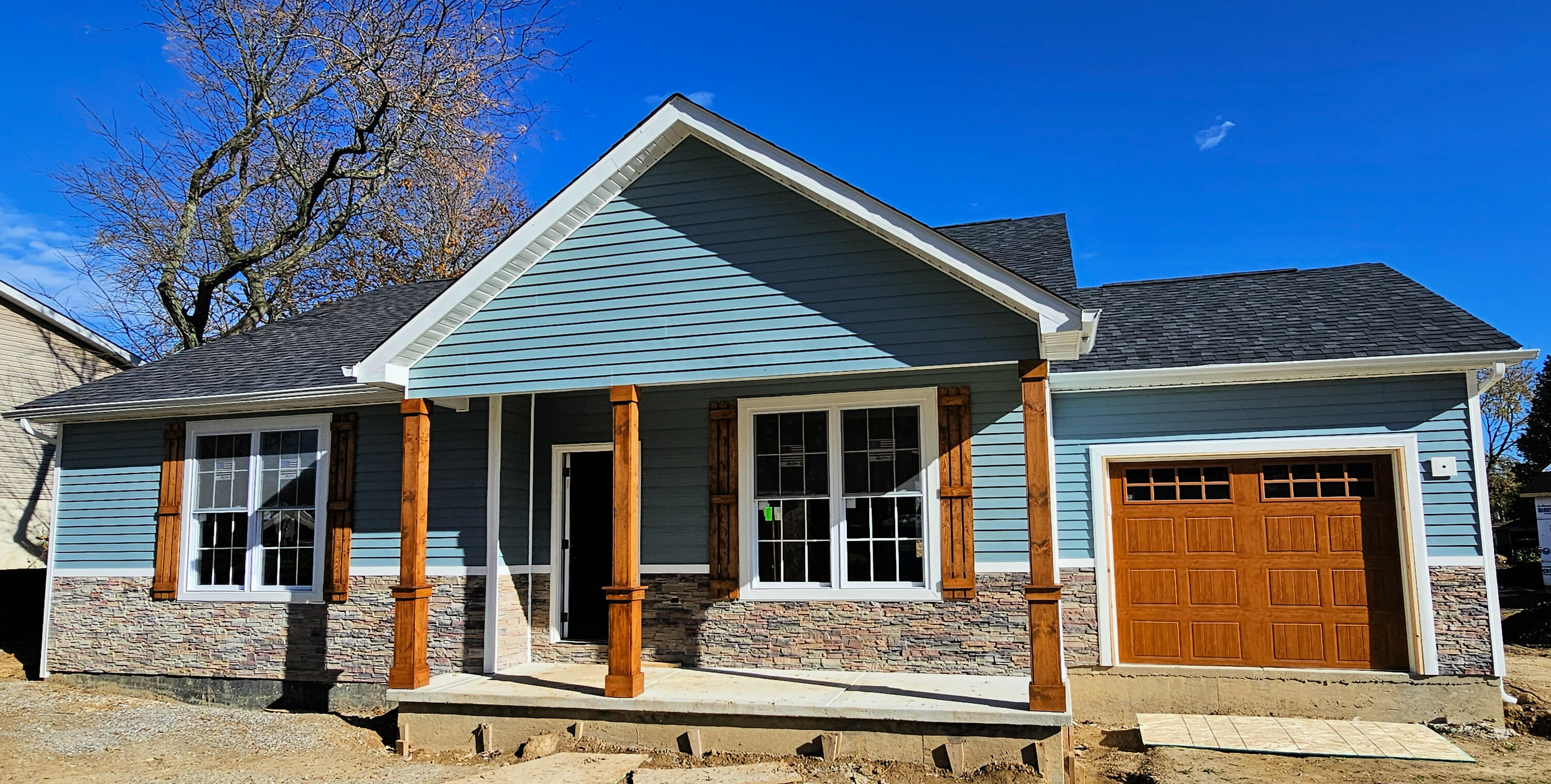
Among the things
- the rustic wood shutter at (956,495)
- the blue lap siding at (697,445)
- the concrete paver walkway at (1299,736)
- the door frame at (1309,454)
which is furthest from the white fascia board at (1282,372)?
the concrete paver walkway at (1299,736)

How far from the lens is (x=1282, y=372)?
7781mm

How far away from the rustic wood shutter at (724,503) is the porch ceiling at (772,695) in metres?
0.78

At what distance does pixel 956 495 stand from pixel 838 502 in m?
1.01

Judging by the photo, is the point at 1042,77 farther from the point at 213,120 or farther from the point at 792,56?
the point at 213,120

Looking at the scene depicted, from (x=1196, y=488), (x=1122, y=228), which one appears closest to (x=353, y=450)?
(x=1196, y=488)

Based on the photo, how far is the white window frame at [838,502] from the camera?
805 centimetres

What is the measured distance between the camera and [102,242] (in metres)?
18.6

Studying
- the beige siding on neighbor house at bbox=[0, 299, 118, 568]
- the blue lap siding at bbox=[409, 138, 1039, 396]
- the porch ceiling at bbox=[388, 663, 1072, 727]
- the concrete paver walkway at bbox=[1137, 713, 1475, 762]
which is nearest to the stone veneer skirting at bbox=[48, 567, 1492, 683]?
the porch ceiling at bbox=[388, 663, 1072, 727]

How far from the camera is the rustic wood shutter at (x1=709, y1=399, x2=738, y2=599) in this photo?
333 inches

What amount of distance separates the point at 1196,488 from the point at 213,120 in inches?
719

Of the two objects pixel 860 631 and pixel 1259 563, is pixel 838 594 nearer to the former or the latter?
pixel 860 631

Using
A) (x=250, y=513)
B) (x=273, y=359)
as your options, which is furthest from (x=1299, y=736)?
(x=273, y=359)

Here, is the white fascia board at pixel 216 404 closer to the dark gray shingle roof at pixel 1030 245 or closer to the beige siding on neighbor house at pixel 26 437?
the dark gray shingle roof at pixel 1030 245

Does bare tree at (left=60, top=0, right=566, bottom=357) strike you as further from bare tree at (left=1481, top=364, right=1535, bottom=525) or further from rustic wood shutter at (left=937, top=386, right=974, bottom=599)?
bare tree at (left=1481, top=364, right=1535, bottom=525)
